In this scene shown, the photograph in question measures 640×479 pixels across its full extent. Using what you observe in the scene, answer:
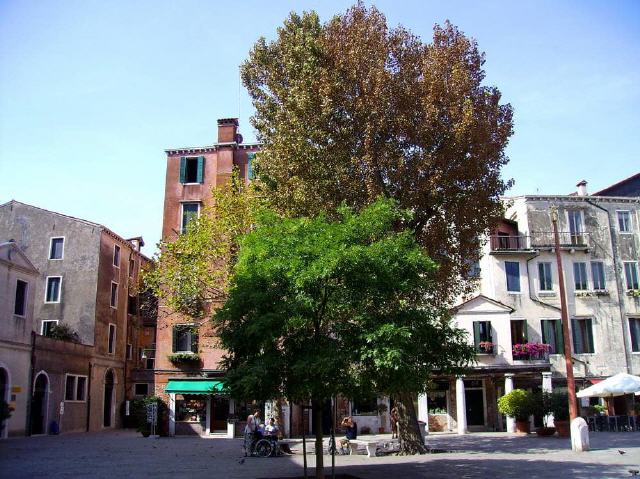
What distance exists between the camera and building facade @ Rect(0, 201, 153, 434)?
36.8 meters

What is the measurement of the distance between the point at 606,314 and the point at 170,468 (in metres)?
29.3

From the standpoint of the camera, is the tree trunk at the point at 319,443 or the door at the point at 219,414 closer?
the tree trunk at the point at 319,443

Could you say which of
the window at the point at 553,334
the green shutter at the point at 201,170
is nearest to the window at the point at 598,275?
the window at the point at 553,334

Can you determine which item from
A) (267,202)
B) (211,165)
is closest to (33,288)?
(211,165)

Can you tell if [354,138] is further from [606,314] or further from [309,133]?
[606,314]

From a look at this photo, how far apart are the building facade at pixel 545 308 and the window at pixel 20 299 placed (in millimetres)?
21980

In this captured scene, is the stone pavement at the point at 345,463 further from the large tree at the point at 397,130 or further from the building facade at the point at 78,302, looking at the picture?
the building facade at the point at 78,302

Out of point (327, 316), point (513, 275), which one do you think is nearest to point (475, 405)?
point (513, 275)

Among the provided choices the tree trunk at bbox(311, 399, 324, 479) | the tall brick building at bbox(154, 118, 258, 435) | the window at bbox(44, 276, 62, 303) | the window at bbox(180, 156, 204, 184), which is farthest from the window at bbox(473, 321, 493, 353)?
the window at bbox(44, 276, 62, 303)

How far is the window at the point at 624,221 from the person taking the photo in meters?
38.3

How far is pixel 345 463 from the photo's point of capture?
17875 mm

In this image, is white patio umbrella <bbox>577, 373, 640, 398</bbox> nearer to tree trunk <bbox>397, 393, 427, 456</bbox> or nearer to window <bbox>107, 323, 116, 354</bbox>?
tree trunk <bbox>397, 393, 427, 456</bbox>

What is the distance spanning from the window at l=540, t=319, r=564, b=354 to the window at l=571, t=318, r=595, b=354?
3.06 feet

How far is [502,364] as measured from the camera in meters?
34.8
